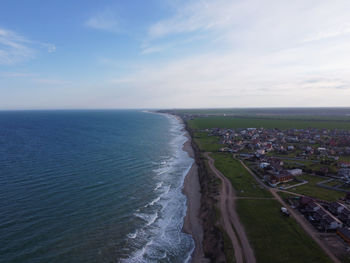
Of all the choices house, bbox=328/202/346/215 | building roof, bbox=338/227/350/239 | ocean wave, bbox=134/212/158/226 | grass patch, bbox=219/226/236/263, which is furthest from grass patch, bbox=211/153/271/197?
ocean wave, bbox=134/212/158/226

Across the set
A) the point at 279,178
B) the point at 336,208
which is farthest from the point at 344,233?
the point at 279,178

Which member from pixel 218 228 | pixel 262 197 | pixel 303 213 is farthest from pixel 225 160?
pixel 218 228

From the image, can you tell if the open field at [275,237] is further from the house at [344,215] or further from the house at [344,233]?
the house at [344,215]

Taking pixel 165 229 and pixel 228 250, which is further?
pixel 165 229

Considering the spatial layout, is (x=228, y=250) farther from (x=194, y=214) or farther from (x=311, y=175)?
(x=311, y=175)

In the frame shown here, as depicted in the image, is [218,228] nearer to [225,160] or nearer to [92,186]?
[92,186]

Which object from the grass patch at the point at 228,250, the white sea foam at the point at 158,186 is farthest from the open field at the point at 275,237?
the white sea foam at the point at 158,186
